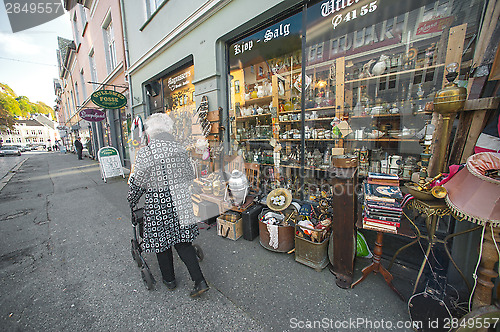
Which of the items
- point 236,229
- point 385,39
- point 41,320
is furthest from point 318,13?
point 41,320

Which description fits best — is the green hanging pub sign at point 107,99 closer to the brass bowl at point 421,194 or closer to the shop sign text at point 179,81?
the shop sign text at point 179,81

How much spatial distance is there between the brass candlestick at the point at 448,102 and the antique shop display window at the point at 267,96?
1.99 metres

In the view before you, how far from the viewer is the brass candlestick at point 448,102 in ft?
5.63

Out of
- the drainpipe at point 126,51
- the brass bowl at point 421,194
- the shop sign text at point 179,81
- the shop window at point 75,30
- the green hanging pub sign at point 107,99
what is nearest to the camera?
the brass bowl at point 421,194

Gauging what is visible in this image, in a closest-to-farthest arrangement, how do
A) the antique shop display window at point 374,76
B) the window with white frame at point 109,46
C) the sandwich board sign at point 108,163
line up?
the antique shop display window at point 374,76
the sandwich board sign at point 108,163
the window with white frame at point 109,46

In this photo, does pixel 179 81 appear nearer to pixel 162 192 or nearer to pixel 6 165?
pixel 162 192

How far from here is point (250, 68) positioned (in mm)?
4277

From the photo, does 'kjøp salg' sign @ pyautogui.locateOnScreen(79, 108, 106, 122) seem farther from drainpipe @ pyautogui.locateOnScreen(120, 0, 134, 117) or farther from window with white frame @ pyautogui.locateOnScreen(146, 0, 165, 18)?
window with white frame @ pyautogui.locateOnScreen(146, 0, 165, 18)

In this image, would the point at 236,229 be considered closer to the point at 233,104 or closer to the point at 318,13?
the point at 233,104

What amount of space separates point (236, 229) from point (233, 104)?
2677 millimetres

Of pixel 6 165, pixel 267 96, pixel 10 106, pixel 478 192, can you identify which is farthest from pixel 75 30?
pixel 10 106

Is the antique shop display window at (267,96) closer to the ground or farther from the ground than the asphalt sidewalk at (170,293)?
farther from the ground

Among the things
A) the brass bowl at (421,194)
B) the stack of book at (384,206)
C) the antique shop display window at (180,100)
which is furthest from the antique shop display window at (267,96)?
the brass bowl at (421,194)

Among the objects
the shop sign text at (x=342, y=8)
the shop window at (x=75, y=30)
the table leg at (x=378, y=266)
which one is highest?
the shop window at (x=75, y=30)
